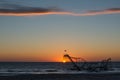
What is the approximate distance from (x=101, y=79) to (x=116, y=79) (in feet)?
6.97

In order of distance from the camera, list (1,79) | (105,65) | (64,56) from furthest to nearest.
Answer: (105,65)
(64,56)
(1,79)

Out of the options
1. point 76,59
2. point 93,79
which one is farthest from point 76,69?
point 93,79

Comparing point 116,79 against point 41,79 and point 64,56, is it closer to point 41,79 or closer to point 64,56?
point 41,79

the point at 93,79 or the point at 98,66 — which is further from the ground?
the point at 98,66

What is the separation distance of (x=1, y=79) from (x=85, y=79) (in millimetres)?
11602

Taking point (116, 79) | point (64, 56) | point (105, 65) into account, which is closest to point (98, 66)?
point (105, 65)

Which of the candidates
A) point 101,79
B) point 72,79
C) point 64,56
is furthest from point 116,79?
point 64,56

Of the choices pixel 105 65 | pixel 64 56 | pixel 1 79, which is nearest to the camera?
pixel 1 79

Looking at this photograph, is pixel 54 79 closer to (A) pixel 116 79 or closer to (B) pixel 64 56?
(A) pixel 116 79

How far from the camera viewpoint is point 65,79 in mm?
53656

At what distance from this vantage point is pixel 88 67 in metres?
88.2

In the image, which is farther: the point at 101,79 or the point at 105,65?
the point at 105,65

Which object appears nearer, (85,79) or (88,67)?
(85,79)

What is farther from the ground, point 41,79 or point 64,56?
point 64,56
